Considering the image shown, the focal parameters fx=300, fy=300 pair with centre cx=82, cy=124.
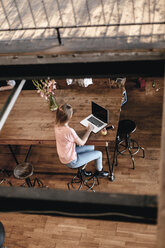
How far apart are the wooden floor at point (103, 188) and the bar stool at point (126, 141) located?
0.13 m

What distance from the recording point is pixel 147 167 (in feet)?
17.5

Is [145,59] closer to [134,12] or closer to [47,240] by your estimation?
[134,12]

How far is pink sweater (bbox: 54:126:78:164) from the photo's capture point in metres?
4.07

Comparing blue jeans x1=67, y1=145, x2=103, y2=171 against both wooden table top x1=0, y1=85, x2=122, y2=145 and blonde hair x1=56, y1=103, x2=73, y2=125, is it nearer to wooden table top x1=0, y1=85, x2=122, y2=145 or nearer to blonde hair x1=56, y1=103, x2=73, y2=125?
wooden table top x1=0, y1=85, x2=122, y2=145

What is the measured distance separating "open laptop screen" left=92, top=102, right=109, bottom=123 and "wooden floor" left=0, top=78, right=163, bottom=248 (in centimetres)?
109

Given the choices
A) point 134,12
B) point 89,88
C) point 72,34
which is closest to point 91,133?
point 89,88

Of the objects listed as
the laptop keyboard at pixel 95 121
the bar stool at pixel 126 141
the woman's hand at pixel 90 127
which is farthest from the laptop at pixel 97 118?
the bar stool at pixel 126 141

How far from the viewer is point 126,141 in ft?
17.4

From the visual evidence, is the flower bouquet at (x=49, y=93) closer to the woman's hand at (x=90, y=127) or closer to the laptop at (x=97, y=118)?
the laptop at (x=97, y=118)

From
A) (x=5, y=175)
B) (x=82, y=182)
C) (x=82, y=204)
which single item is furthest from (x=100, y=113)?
(x=82, y=204)

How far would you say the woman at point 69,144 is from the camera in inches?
159

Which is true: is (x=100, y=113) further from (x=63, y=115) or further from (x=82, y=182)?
(x=82, y=182)

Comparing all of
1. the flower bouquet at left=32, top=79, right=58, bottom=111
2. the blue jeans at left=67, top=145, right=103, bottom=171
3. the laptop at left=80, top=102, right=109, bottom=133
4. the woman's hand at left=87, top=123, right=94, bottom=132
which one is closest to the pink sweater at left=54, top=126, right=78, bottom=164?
the blue jeans at left=67, top=145, right=103, bottom=171

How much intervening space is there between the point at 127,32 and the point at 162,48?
25.8 inches
